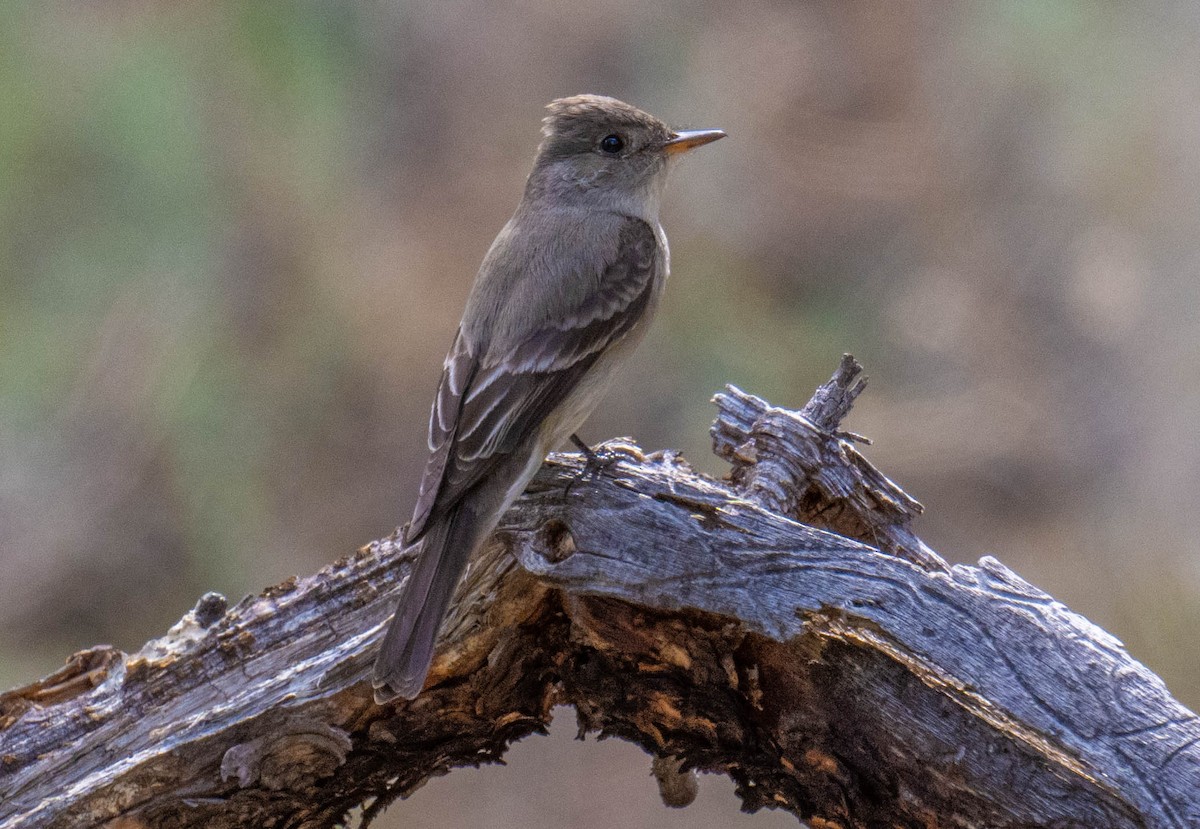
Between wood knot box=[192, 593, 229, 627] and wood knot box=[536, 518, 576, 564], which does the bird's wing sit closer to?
wood knot box=[536, 518, 576, 564]

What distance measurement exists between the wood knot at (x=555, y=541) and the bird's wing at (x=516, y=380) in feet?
0.71

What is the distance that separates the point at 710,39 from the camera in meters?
8.08

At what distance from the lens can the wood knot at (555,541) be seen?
119 inches

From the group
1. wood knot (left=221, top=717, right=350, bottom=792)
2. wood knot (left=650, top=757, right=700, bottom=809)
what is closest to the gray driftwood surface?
wood knot (left=221, top=717, right=350, bottom=792)

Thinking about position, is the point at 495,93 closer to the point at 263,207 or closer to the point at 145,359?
the point at 263,207

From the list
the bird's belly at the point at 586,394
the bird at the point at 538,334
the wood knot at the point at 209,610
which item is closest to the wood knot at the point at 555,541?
the bird at the point at 538,334

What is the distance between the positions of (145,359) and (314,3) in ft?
7.19

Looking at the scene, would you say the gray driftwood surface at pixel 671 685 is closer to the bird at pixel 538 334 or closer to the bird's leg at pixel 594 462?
the bird's leg at pixel 594 462

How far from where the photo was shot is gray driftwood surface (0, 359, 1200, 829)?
2707mm

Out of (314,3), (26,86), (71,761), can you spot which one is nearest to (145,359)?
(26,86)

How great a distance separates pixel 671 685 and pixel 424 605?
1.90 ft

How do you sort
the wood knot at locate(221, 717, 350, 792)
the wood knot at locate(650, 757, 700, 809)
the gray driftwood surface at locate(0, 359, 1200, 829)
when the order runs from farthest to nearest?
the wood knot at locate(650, 757, 700, 809) → the wood knot at locate(221, 717, 350, 792) → the gray driftwood surface at locate(0, 359, 1200, 829)

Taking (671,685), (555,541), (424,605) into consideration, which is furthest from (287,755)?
(671,685)

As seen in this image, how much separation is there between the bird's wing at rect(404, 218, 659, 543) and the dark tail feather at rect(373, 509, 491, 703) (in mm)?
55
